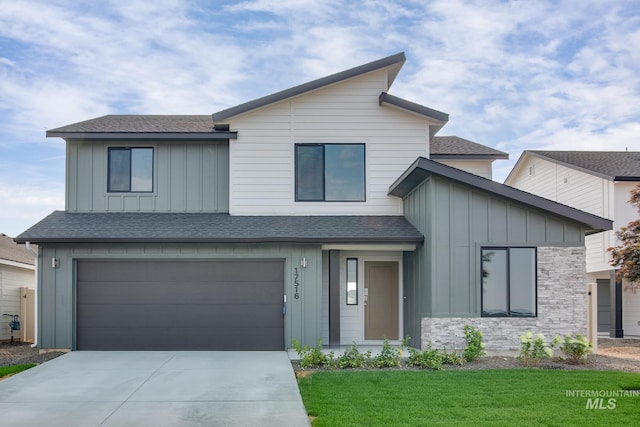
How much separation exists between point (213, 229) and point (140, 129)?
3.55 metres

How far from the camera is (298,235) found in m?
14.0

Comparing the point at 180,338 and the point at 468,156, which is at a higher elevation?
the point at 468,156

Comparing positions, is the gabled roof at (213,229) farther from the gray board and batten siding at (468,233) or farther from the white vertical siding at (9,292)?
the white vertical siding at (9,292)

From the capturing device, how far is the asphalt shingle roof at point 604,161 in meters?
19.5

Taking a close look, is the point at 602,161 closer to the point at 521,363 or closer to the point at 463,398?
the point at 521,363

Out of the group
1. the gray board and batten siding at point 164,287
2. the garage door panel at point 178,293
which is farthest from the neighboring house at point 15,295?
the garage door panel at point 178,293

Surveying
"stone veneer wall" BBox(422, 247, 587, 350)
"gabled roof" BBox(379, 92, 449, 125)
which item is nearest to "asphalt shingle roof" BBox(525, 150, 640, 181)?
"gabled roof" BBox(379, 92, 449, 125)

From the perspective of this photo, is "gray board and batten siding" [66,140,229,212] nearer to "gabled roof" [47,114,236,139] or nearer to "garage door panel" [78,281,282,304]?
"gabled roof" [47,114,236,139]

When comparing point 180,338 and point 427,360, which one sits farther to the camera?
point 180,338

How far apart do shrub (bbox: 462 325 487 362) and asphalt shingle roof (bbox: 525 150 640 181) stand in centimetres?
940

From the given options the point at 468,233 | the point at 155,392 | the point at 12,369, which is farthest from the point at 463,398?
the point at 12,369

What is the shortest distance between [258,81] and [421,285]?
25.7 ft

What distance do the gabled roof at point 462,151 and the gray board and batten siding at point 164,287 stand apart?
4996mm

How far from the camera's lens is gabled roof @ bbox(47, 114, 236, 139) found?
607 inches
